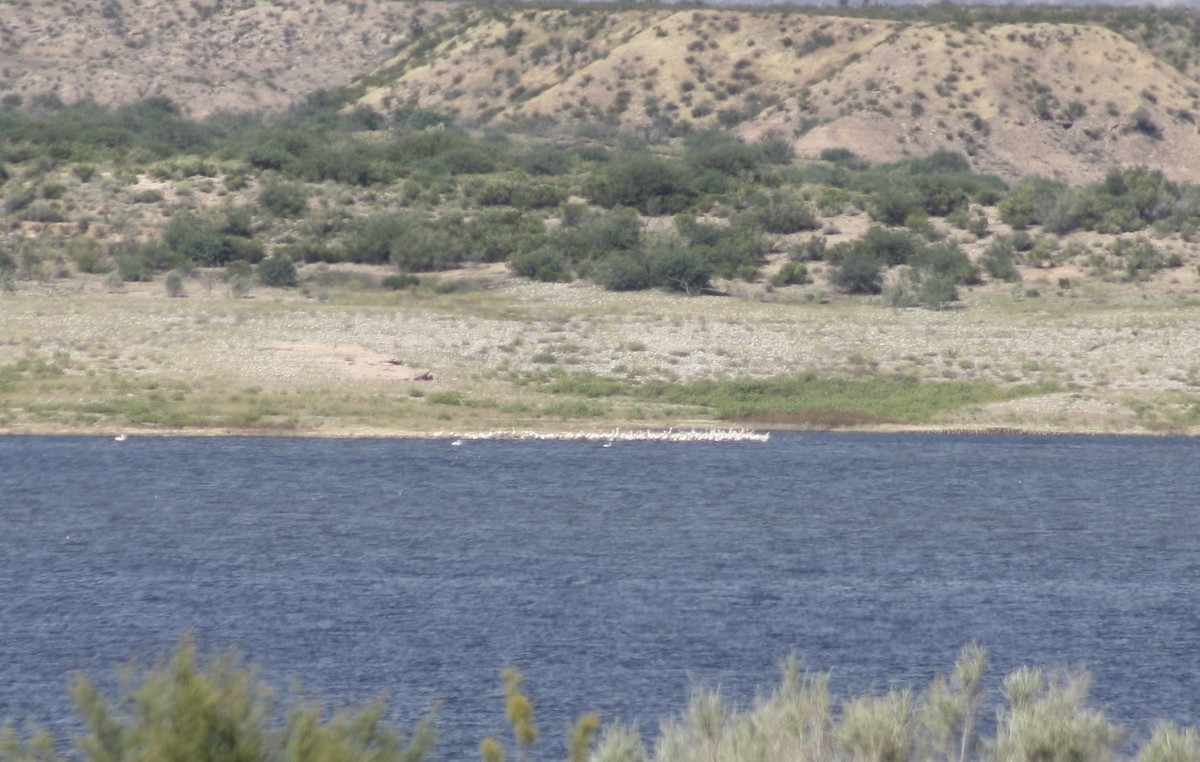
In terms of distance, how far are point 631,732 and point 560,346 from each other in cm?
3557

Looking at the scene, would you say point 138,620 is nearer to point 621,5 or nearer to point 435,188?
point 435,188

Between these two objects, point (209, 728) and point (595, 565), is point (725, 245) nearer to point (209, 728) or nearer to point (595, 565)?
point (595, 565)

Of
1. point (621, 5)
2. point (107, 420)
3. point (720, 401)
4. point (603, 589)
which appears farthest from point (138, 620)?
point (621, 5)

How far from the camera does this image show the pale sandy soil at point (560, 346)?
43.8 m

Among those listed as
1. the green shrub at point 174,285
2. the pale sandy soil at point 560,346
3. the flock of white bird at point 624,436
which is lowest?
the flock of white bird at point 624,436

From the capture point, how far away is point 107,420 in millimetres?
41281

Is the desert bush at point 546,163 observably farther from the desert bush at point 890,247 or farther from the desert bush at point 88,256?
→ the desert bush at point 88,256

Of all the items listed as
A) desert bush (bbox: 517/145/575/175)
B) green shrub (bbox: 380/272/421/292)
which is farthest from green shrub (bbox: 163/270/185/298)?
desert bush (bbox: 517/145/575/175)

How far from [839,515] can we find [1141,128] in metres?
64.1

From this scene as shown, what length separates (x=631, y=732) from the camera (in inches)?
468

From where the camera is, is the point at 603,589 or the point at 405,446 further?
the point at 405,446

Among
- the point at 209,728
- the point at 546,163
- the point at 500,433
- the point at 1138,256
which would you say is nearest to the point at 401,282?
the point at 500,433

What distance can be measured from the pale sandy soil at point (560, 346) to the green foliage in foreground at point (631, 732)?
30.2m

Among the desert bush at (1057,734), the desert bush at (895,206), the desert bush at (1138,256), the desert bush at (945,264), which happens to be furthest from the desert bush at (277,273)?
the desert bush at (1057,734)
